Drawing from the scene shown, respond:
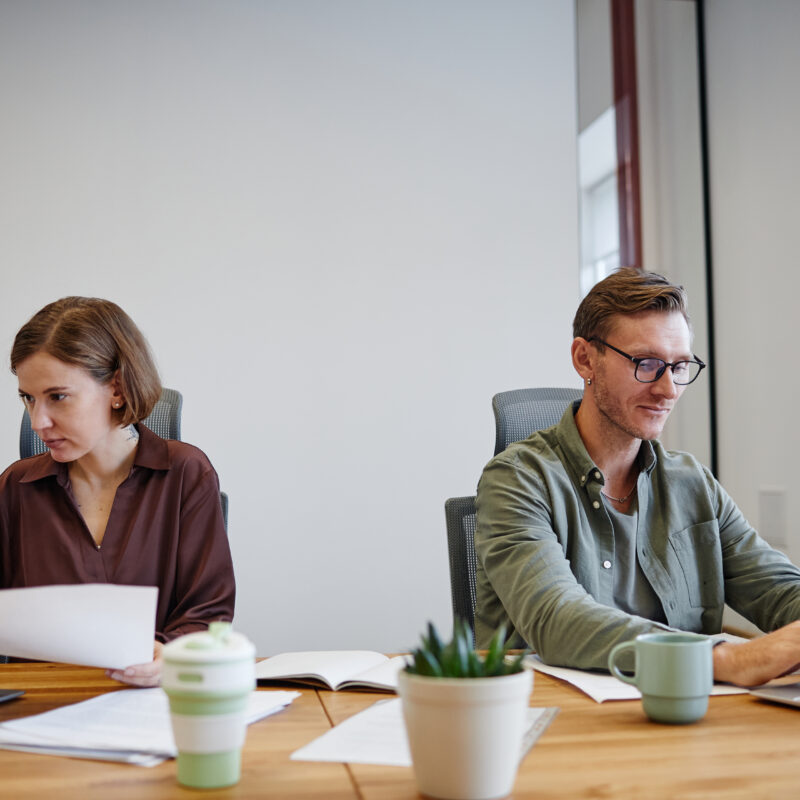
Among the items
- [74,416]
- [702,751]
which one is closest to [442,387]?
[74,416]

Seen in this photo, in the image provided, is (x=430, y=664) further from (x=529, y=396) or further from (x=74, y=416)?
(x=529, y=396)

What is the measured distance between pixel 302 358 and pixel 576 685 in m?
2.39

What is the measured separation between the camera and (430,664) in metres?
0.80

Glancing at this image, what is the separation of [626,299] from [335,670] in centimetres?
85

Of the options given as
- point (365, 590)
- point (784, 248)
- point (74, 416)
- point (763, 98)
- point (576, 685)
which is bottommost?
point (365, 590)

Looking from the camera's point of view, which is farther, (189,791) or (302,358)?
(302,358)

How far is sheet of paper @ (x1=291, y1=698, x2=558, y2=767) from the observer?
3.03 feet

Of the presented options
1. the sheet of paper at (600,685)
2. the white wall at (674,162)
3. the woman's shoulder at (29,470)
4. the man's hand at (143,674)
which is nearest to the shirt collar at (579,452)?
the sheet of paper at (600,685)

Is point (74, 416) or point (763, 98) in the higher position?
point (763, 98)

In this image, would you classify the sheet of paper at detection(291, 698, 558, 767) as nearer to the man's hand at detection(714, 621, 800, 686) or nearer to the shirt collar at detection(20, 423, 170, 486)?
the man's hand at detection(714, 621, 800, 686)

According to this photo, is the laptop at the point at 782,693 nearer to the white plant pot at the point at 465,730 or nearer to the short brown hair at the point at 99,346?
the white plant pot at the point at 465,730

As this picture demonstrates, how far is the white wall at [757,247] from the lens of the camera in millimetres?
3338

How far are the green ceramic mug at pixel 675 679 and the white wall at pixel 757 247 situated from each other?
2.45 metres

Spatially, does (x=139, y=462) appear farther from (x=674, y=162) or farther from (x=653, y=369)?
(x=674, y=162)
